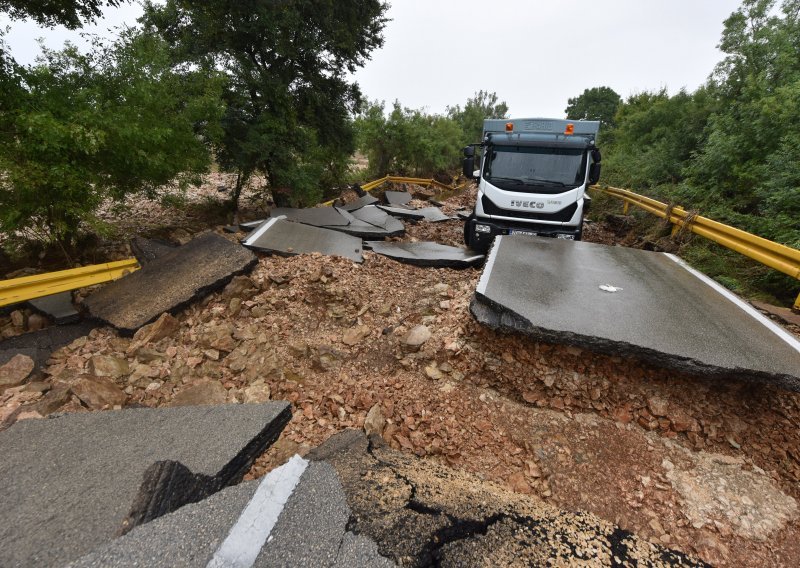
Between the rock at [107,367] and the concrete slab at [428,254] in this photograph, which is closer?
the rock at [107,367]

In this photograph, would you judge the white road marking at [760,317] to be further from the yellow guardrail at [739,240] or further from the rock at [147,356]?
the rock at [147,356]

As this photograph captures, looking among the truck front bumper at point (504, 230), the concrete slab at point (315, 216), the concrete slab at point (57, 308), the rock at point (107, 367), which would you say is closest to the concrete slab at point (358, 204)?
the concrete slab at point (315, 216)

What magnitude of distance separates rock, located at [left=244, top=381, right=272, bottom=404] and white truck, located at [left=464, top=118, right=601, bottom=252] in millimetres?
4809

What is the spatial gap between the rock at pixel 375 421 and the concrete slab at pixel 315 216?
17.1 feet

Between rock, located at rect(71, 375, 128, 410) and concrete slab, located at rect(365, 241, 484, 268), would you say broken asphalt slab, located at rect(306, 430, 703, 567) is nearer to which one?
rock, located at rect(71, 375, 128, 410)

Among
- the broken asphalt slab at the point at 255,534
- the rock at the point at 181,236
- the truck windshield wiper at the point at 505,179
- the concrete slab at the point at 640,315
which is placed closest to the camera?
the broken asphalt slab at the point at 255,534

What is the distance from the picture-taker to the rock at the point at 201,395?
301 centimetres

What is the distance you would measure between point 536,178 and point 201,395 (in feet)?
20.5

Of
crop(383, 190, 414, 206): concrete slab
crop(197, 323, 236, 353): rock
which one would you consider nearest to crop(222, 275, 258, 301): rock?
crop(197, 323, 236, 353): rock

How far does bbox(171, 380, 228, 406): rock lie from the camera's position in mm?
3010

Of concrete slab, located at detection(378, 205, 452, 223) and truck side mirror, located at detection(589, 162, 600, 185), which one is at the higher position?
truck side mirror, located at detection(589, 162, 600, 185)

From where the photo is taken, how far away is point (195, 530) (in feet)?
4.31

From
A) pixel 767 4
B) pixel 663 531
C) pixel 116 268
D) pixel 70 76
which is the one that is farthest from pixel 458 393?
pixel 767 4

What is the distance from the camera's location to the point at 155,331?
3.75 m
